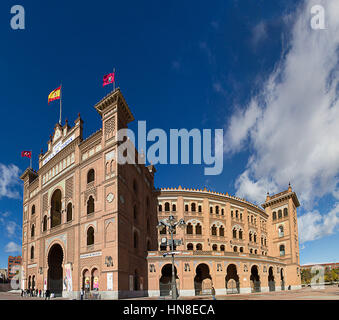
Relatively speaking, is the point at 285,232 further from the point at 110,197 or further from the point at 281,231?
the point at 110,197

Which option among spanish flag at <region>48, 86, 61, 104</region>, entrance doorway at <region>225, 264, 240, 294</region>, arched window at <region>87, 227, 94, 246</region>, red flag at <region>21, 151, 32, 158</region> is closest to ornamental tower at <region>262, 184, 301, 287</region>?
entrance doorway at <region>225, 264, 240, 294</region>

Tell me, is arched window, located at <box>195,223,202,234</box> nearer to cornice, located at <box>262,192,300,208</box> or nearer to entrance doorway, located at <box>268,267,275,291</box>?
entrance doorway, located at <box>268,267,275,291</box>

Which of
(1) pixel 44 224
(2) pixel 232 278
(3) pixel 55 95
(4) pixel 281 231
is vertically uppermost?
(3) pixel 55 95

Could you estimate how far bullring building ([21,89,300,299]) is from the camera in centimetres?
3309

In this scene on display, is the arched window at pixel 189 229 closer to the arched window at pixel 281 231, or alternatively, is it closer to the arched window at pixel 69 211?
the arched window at pixel 69 211

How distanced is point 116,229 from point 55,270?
56.7 feet

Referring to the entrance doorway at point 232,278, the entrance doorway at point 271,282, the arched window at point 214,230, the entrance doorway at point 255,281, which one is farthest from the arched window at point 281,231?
the entrance doorway at point 232,278

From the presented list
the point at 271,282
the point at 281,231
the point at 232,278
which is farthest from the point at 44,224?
the point at 281,231

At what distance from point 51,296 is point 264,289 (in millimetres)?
32253

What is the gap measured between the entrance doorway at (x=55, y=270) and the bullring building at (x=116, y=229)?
0.45 ft

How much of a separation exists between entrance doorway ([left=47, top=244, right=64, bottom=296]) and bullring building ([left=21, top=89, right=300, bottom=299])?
137 mm

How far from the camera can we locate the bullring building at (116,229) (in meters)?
33.1

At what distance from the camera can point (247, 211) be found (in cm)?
6009

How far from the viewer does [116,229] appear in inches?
1236
